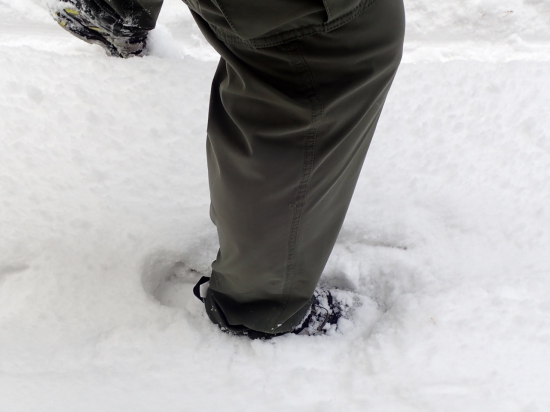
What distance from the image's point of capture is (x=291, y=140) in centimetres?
51

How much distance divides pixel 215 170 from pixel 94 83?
0.70m

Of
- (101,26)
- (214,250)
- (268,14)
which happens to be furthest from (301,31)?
(101,26)

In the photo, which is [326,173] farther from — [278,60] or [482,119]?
[482,119]

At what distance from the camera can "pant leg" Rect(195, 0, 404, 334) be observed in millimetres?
460

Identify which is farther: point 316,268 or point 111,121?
point 111,121

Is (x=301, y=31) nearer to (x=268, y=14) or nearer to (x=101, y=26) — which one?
(x=268, y=14)

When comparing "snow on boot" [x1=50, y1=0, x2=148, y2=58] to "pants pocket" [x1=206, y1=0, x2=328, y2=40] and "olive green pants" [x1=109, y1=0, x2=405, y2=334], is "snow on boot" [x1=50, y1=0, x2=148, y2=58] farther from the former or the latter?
"pants pocket" [x1=206, y1=0, x2=328, y2=40]

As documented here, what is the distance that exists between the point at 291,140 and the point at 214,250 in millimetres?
590

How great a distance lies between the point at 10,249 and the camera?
37.2 inches

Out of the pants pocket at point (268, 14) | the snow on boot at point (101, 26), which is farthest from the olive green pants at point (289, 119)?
the snow on boot at point (101, 26)

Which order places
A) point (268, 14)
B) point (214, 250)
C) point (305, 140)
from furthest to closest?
point (214, 250) → point (305, 140) → point (268, 14)

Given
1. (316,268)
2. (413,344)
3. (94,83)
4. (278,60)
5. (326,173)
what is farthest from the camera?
(94,83)

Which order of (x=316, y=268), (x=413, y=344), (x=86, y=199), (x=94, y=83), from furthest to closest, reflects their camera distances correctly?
(x=94, y=83) < (x=86, y=199) < (x=413, y=344) < (x=316, y=268)

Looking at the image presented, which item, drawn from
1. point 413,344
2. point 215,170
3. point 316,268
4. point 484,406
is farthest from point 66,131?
point 484,406
